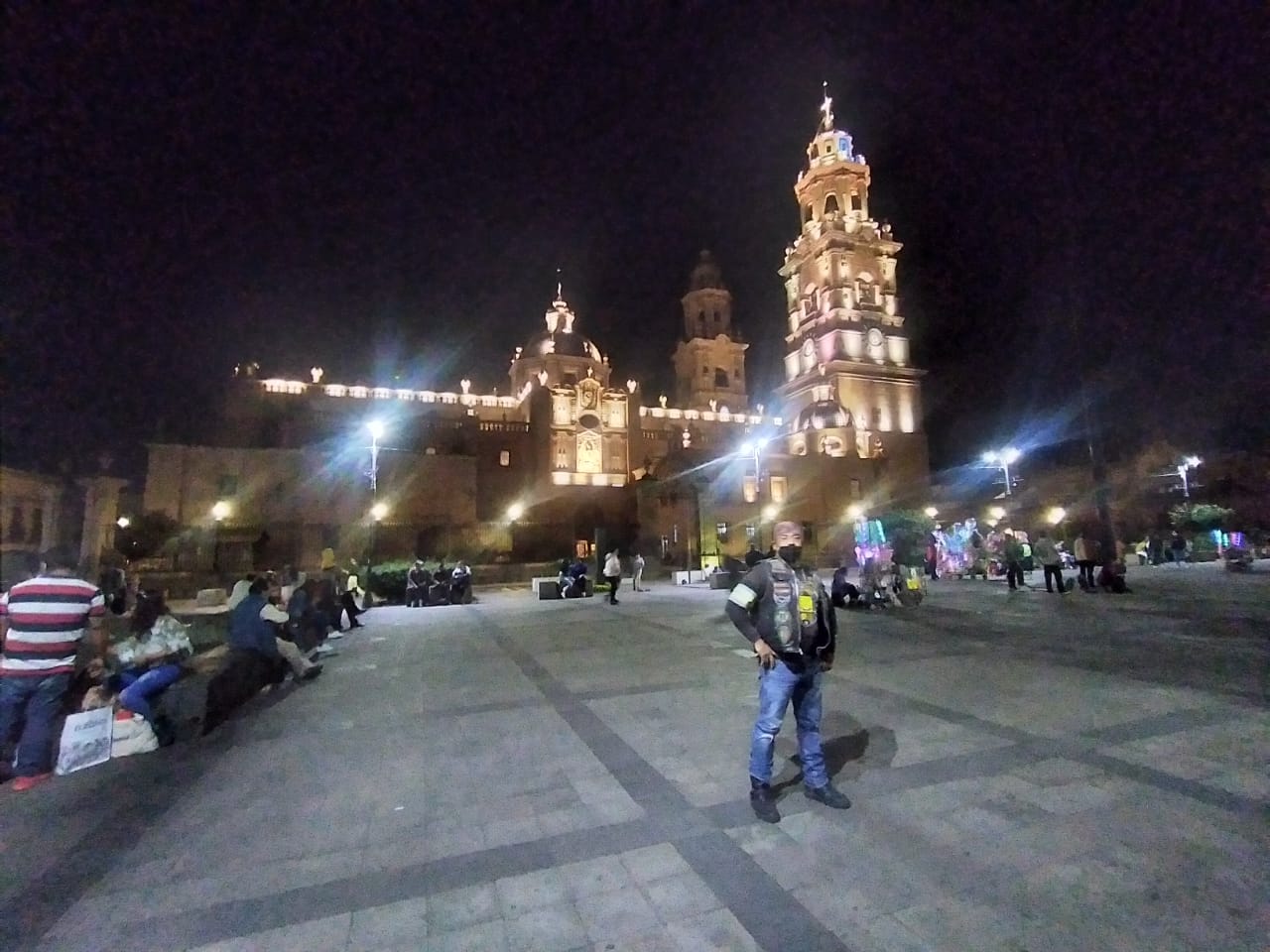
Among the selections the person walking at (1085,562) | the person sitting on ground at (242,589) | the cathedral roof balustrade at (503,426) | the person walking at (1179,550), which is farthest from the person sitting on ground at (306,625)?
the cathedral roof balustrade at (503,426)

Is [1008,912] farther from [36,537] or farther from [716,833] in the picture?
[36,537]

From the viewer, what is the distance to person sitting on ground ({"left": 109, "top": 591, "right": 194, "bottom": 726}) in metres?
5.54

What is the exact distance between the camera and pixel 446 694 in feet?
24.3

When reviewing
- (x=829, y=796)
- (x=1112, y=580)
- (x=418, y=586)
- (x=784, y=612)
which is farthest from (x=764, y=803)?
(x=418, y=586)

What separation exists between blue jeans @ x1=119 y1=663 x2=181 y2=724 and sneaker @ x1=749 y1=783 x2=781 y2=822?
17.3 feet

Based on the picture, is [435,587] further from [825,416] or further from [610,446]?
[825,416]

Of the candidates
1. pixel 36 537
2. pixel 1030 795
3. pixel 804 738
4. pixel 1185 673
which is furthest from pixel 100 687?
pixel 36 537

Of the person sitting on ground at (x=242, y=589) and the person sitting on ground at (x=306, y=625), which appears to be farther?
the person sitting on ground at (x=306, y=625)

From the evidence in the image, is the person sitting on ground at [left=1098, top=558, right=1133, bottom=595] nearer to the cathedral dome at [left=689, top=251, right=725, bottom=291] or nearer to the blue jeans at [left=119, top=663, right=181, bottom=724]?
the blue jeans at [left=119, top=663, right=181, bottom=724]

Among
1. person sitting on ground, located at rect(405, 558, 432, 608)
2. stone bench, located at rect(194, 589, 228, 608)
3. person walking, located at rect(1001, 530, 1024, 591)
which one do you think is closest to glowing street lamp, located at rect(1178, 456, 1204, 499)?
person walking, located at rect(1001, 530, 1024, 591)

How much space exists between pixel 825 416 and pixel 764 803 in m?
55.2

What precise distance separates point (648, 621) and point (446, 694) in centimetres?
660

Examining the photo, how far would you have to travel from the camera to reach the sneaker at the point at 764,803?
12.3 feet

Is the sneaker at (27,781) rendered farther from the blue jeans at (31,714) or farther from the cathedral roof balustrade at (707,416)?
the cathedral roof balustrade at (707,416)
